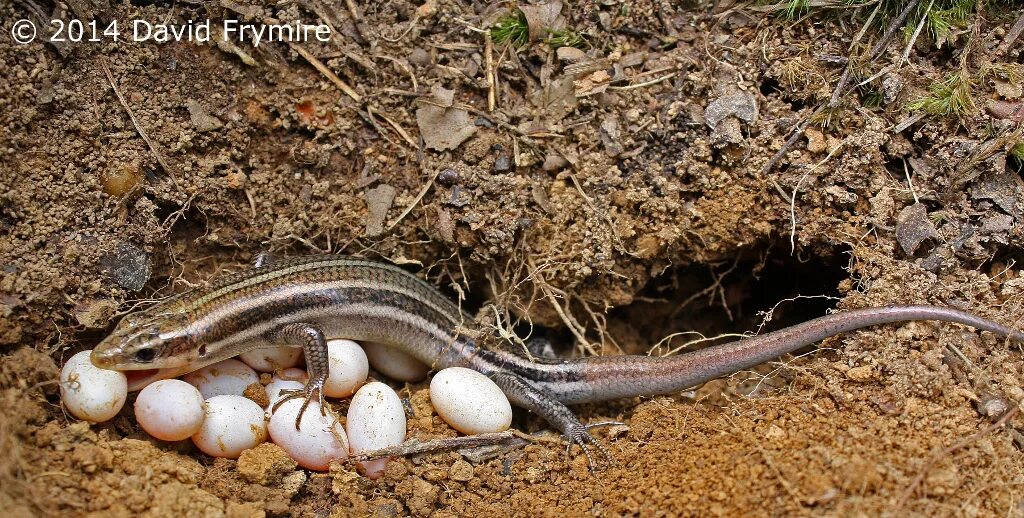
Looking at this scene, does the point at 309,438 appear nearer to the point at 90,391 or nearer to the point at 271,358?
the point at 271,358

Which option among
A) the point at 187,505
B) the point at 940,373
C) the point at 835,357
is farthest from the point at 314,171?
the point at 940,373

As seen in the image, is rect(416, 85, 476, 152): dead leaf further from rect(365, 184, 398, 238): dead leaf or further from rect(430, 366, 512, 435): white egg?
rect(430, 366, 512, 435): white egg

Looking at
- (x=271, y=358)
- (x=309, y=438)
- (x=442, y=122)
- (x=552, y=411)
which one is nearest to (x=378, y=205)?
(x=442, y=122)

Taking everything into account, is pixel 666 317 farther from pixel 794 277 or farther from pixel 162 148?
pixel 162 148

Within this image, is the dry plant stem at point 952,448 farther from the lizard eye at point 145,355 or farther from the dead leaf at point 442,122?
the lizard eye at point 145,355

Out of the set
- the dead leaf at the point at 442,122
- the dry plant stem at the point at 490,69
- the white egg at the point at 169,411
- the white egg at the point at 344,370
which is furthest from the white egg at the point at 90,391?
the dry plant stem at the point at 490,69

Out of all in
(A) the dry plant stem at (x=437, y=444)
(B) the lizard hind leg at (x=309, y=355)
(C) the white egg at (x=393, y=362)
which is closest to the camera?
(A) the dry plant stem at (x=437, y=444)
